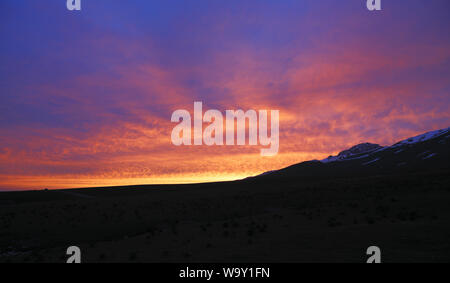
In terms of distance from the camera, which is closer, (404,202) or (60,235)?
(60,235)

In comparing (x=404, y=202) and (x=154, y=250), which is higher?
(x=404, y=202)

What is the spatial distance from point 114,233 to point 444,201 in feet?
89.1
